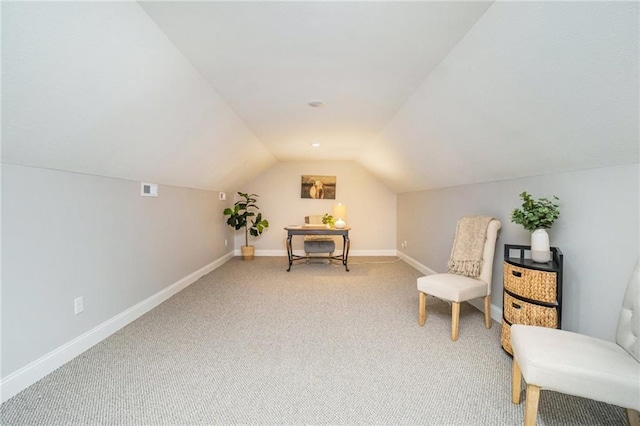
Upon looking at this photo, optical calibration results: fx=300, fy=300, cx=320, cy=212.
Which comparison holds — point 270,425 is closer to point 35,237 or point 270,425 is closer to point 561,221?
point 35,237

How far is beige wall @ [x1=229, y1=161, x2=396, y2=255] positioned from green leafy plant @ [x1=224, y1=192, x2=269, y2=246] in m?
0.18

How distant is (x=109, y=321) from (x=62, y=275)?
0.65m

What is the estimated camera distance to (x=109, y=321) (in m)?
2.58

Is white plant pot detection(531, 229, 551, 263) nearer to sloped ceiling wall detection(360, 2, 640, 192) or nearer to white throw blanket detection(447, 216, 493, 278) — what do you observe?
Answer: sloped ceiling wall detection(360, 2, 640, 192)

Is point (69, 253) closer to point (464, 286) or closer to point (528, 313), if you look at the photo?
point (464, 286)

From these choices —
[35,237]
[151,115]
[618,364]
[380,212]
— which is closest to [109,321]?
[35,237]

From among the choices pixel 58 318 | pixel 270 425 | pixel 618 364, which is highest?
pixel 618 364

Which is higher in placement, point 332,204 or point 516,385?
point 332,204

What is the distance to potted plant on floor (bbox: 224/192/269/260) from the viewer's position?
5.96 m

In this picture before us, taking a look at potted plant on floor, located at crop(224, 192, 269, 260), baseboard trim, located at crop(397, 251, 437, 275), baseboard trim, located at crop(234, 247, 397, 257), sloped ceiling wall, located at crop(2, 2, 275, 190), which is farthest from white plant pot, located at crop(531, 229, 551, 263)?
potted plant on floor, located at crop(224, 192, 269, 260)

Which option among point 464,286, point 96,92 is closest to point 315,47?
point 96,92

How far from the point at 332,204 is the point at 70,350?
522 cm

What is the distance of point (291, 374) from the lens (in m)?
2.01

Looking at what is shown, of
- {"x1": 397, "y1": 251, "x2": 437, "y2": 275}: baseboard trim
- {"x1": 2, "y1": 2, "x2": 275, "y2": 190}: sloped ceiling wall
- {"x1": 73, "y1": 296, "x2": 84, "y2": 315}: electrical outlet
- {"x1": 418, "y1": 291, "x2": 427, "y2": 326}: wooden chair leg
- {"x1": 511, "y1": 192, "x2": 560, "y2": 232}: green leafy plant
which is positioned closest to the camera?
{"x1": 2, "y1": 2, "x2": 275, "y2": 190}: sloped ceiling wall
